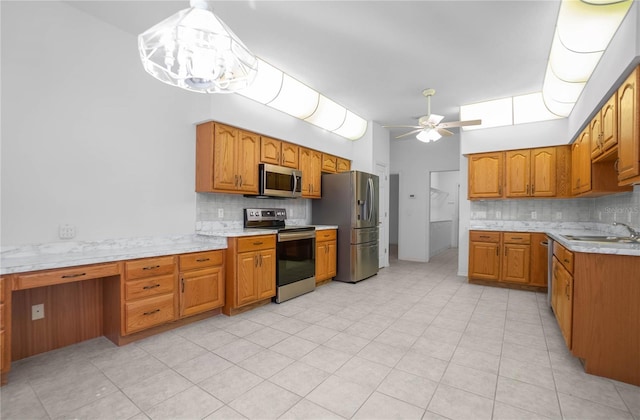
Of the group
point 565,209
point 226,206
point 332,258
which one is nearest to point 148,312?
point 226,206

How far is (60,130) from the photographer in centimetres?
259

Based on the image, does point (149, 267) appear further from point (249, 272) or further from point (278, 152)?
point (278, 152)

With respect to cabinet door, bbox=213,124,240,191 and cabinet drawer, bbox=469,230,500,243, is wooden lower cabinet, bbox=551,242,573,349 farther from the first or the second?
cabinet door, bbox=213,124,240,191

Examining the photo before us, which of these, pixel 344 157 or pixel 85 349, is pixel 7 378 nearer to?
pixel 85 349

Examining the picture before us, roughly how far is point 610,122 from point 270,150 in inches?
140

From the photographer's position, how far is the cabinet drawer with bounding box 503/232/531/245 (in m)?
4.51

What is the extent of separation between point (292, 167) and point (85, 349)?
3.10 metres

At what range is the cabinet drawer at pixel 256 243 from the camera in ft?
11.1

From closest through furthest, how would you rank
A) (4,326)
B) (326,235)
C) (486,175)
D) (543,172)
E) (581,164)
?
(4,326), (581,164), (543,172), (326,235), (486,175)

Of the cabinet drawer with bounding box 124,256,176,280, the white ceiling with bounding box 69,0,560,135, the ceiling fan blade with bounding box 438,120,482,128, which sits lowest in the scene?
the cabinet drawer with bounding box 124,256,176,280

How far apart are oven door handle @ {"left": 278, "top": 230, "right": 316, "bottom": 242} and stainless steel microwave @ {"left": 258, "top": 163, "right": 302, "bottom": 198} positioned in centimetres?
58

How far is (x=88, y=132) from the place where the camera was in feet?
9.00

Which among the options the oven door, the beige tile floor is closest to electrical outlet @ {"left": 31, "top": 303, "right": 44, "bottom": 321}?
the beige tile floor

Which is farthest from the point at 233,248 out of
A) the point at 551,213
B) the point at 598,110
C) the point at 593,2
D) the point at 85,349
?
the point at 551,213
